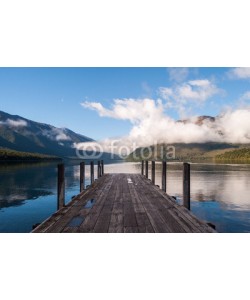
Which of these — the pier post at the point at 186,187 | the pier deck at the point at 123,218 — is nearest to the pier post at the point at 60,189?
the pier deck at the point at 123,218

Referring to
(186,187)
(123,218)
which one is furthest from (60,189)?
(186,187)

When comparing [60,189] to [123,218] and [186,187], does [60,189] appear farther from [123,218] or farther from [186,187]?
[186,187]

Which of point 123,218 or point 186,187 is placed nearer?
point 123,218

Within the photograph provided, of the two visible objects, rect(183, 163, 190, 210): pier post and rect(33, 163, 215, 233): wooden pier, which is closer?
rect(33, 163, 215, 233): wooden pier

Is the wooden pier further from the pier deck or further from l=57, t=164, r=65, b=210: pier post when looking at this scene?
l=57, t=164, r=65, b=210: pier post

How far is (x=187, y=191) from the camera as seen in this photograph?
10.2m

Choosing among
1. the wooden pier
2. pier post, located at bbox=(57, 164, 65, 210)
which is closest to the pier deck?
the wooden pier
